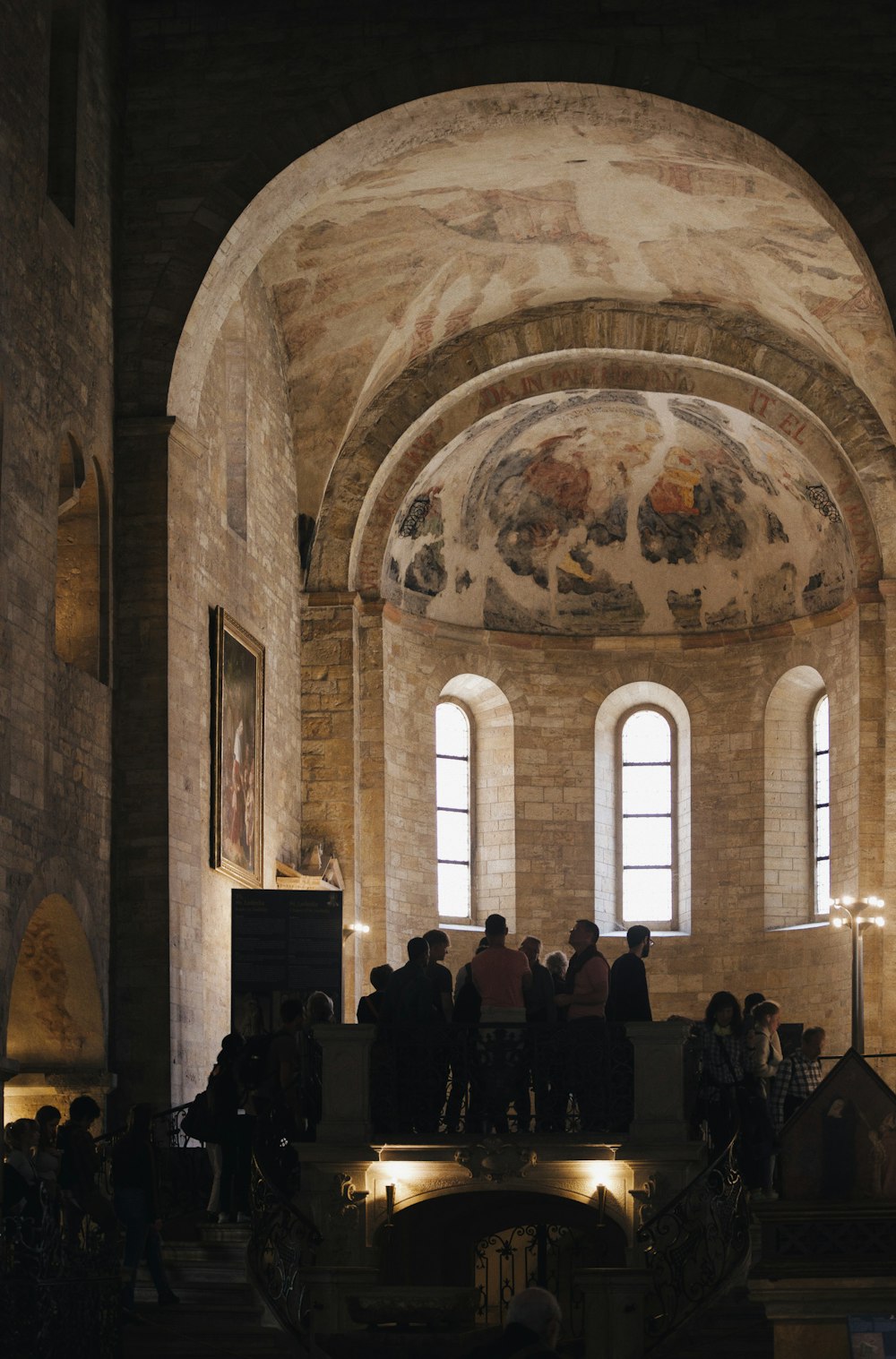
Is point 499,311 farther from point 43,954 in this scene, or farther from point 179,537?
point 43,954

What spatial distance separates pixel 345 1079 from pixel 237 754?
681 cm

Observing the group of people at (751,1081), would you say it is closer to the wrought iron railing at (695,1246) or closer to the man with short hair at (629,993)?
the wrought iron railing at (695,1246)

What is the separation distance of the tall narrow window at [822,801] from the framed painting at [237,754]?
7.13 metres

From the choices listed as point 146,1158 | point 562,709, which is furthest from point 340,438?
point 146,1158

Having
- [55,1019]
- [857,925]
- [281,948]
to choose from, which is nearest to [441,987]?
[55,1019]

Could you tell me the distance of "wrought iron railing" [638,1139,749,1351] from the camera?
14406 mm

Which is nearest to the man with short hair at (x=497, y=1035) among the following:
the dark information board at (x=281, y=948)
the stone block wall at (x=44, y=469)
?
the stone block wall at (x=44, y=469)

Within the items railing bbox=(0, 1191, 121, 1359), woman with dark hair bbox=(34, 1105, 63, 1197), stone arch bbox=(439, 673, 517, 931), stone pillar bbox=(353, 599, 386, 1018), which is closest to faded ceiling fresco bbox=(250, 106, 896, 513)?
stone pillar bbox=(353, 599, 386, 1018)

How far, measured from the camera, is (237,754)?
22.2 metres

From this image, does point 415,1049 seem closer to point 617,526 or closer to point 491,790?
point 491,790

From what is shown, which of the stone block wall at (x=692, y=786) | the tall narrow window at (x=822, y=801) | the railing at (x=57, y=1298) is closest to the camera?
the railing at (x=57, y=1298)

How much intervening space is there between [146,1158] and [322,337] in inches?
504

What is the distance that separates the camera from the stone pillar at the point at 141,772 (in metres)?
18.4

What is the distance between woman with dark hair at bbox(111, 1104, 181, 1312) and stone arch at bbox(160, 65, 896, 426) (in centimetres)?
756
